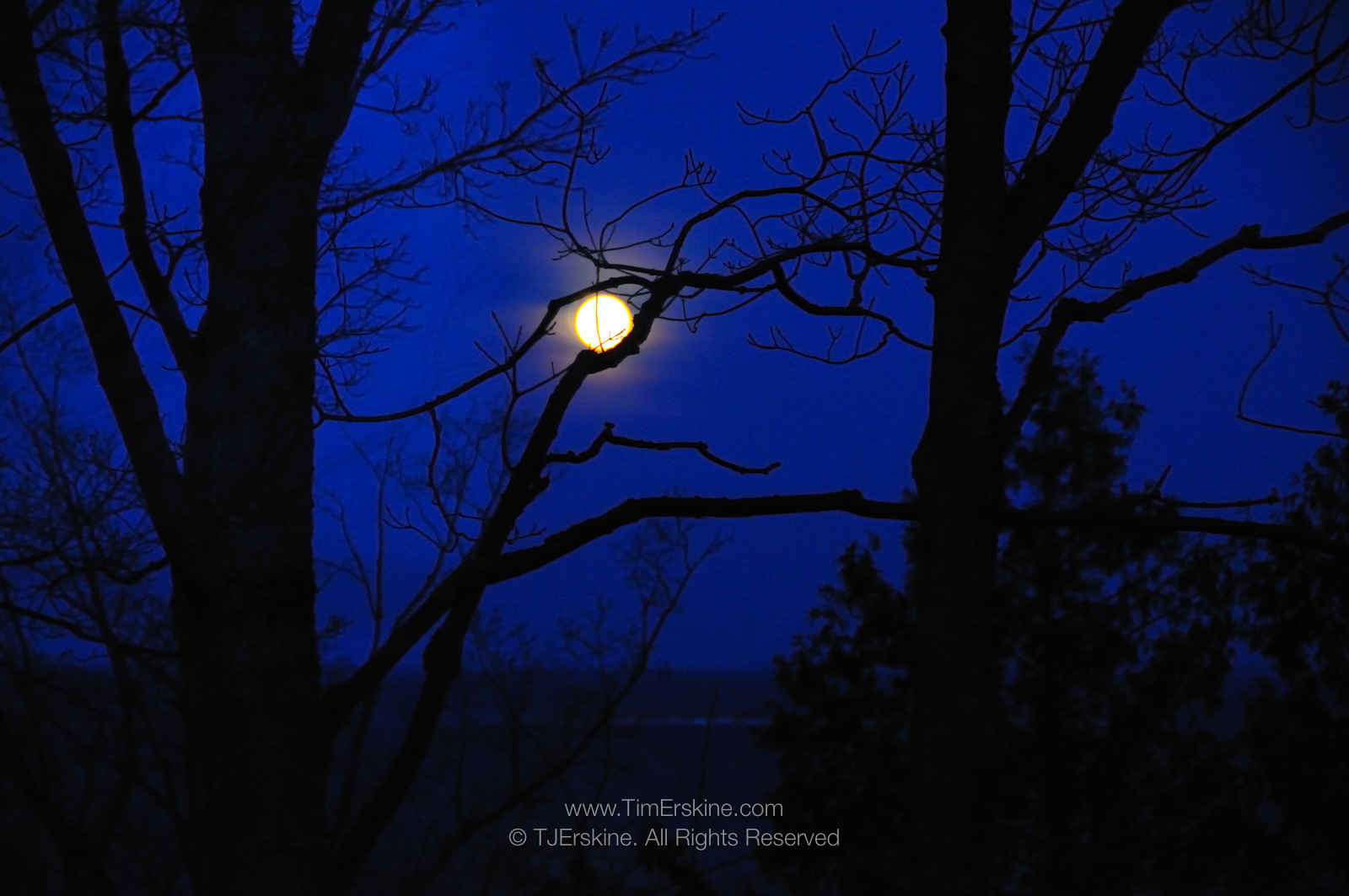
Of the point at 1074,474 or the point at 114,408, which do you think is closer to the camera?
the point at 114,408

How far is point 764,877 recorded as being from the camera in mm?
8352

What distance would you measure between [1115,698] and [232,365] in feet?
26.6

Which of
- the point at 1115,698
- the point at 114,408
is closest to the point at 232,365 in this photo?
the point at 114,408

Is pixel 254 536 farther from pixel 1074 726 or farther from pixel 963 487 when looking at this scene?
pixel 1074 726

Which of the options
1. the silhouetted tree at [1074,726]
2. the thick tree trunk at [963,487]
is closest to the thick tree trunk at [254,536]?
the thick tree trunk at [963,487]

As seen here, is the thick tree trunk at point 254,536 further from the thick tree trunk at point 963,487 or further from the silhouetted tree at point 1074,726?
the silhouetted tree at point 1074,726

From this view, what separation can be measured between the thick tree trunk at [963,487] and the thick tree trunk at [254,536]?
1232 mm

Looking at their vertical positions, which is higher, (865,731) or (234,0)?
(234,0)

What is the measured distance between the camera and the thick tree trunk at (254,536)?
2.11m

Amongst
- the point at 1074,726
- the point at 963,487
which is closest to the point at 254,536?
the point at 963,487

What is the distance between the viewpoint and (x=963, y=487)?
1962mm

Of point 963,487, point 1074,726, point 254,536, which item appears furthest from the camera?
point 1074,726

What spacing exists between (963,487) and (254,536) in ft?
4.71

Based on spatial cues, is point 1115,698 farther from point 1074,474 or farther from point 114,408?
point 114,408
